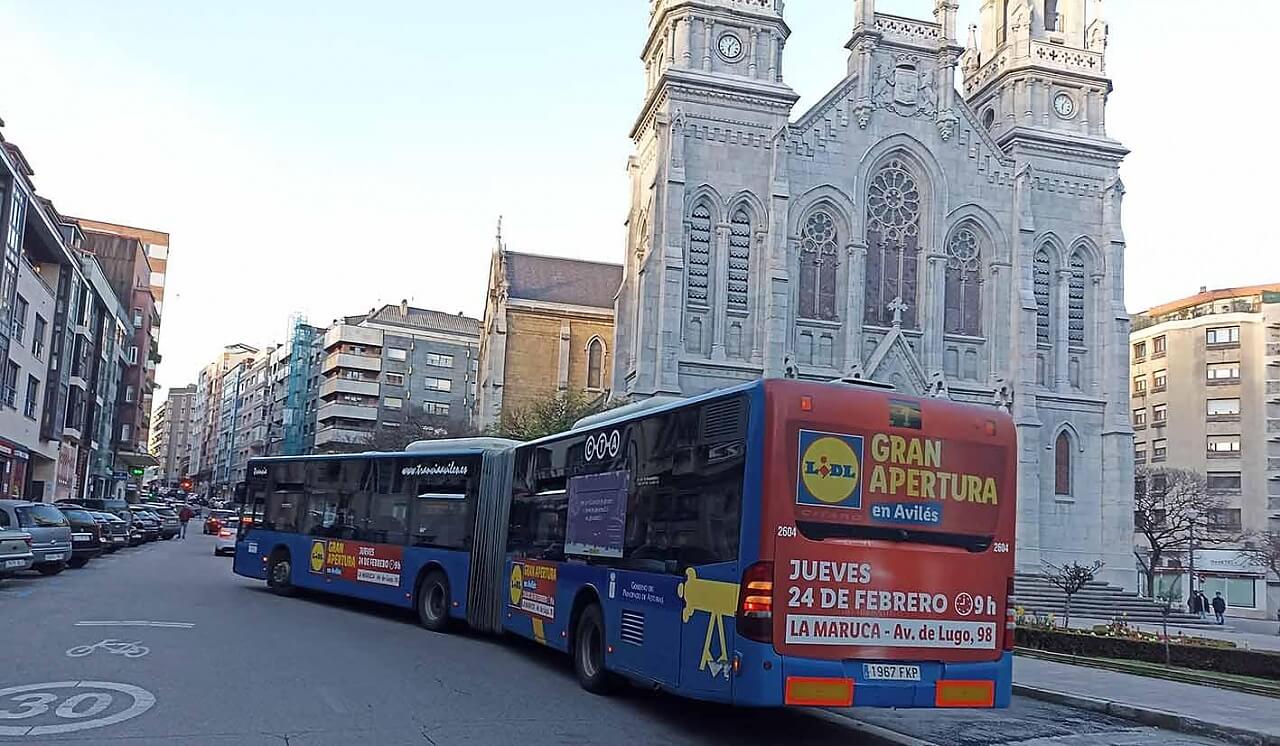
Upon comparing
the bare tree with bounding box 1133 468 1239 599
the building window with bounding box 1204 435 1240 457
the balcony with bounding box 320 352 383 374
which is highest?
the balcony with bounding box 320 352 383 374

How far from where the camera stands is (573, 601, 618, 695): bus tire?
37.1 ft

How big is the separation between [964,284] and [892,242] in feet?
11.9

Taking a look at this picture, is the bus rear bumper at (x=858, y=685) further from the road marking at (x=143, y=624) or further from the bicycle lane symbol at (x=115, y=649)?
the road marking at (x=143, y=624)

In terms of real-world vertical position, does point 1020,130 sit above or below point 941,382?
above

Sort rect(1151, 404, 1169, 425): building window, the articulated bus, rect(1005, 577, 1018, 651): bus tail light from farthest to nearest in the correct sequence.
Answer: rect(1151, 404, 1169, 425): building window
rect(1005, 577, 1018, 651): bus tail light
the articulated bus

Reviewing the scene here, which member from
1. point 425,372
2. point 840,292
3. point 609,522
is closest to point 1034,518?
point 840,292

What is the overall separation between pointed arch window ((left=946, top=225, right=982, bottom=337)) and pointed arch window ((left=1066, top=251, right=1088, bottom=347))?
12.9 ft

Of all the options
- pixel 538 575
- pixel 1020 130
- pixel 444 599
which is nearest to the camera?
pixel 538 575

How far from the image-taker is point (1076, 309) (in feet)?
152

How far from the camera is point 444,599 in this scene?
16.9m

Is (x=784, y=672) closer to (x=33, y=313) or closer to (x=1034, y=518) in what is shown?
(x=1034, y=518)

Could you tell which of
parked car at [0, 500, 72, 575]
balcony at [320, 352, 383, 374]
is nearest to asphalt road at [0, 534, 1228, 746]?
parked car at [0, 500, 72, 575]

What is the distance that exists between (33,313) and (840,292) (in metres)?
30.3

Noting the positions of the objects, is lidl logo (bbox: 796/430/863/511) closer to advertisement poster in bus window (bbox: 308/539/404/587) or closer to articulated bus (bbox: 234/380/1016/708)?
articulated bus (bbox: 234/380/1016/708)
